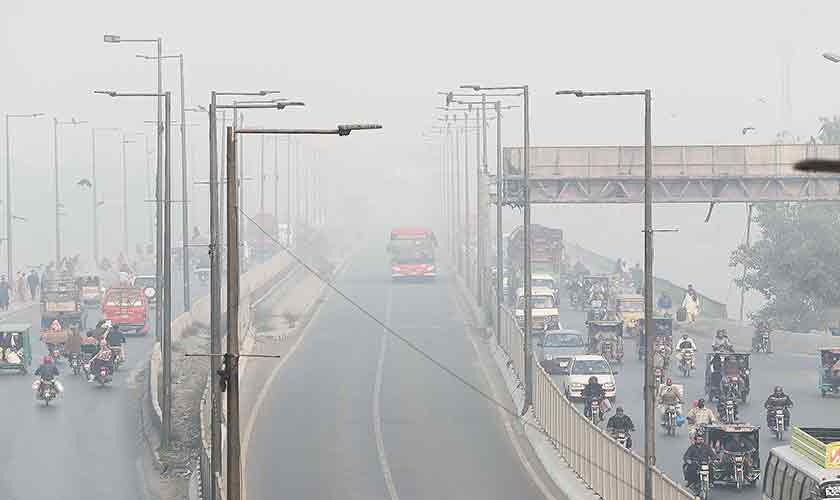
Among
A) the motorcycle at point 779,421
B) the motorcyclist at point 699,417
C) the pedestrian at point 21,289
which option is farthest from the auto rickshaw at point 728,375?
the pedestrian at point 21,289

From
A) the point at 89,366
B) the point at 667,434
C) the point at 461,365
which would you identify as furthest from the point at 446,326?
the point at 667,434

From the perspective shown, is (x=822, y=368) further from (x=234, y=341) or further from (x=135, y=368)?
(x=234, y=341)

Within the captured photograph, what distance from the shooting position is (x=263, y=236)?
144 metres

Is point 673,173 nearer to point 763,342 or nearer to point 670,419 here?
point 763,342

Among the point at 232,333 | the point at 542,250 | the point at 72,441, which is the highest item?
the point at 232,333

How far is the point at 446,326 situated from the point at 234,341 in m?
65.8

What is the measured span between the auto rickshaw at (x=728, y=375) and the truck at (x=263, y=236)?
284ft

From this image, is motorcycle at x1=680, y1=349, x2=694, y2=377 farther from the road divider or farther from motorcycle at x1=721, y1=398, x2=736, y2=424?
motorcycle at x1=721, y1=398, x2=736, y2=424

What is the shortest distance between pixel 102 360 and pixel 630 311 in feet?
90.2

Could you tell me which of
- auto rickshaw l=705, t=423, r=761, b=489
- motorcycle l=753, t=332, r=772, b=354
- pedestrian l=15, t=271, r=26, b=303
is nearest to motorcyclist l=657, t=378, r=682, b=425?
auto rickshaw l=705, t=423, r=761, b=489

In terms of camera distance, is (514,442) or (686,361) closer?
(514,442)

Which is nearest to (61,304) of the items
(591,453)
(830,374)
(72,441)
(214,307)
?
(72,441)

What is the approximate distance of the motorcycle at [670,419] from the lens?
50.7m

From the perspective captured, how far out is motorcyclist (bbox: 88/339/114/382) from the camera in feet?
204
